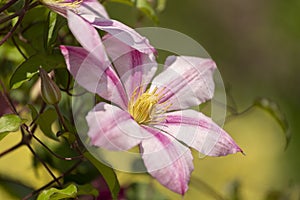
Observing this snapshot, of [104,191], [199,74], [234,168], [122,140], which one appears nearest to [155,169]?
[122,140]

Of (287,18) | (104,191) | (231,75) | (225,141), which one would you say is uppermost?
(225,141)

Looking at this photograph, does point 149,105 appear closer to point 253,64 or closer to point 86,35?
point 86,35

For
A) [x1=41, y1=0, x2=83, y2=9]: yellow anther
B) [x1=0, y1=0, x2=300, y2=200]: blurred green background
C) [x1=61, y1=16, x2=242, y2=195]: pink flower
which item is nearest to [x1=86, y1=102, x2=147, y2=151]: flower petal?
[x1=61, y1=16, x2=242, y2=195]: pink flower

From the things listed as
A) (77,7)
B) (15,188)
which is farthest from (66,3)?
(15,188)

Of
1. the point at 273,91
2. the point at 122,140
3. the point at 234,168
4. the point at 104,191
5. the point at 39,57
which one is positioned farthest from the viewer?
the point at 273,91

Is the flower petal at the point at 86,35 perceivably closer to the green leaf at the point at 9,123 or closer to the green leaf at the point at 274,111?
the green leaf at the point at 9,123

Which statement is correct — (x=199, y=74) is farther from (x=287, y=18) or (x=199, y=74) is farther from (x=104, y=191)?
(x=287, y=18)

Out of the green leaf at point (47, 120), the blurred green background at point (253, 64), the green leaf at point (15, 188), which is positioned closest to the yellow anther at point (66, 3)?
the green leaf at point (47, 120)

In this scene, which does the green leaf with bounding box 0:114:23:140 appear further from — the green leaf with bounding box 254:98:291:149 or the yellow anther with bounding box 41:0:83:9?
the green leaf with bounding box 254:98:291:149
